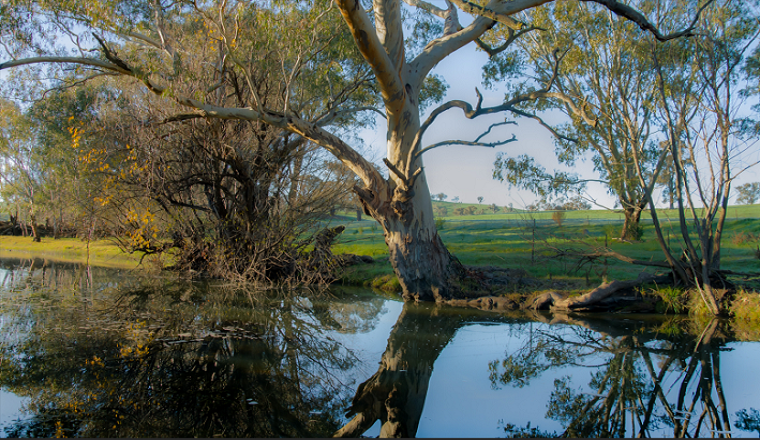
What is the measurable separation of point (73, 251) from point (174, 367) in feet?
65.7

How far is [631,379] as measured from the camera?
4.98m

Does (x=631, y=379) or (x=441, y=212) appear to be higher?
(x=441, y=212)

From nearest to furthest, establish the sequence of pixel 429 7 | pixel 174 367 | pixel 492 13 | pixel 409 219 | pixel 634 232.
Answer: pixel 174 367, pixel 492 13, pixel 409 219, pixel 429 7, pixel 634 232

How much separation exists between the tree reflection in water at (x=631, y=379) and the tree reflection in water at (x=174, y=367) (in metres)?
1.87

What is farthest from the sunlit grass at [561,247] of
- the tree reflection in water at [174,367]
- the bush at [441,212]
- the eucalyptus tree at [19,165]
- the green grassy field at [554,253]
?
the bush at [441,212]

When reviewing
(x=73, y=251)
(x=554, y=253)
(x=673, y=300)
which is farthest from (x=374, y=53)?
(x=73, y=251)

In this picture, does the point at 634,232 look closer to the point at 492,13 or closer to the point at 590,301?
the point at 590,301

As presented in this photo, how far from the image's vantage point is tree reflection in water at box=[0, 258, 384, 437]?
3.64 meters

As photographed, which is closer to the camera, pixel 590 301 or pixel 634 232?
pixel 590 301

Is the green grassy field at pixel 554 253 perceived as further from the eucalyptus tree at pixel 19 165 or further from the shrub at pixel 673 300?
the eucalyptus tree at pixel 19 165

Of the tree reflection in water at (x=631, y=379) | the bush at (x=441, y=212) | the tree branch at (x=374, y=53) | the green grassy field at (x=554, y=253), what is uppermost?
the tree branch at (x=374, y=53)

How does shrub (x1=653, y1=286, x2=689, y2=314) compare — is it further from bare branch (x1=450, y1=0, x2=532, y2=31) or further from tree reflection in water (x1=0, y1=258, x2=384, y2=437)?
bare branch (x1=450, y1=0, x2=532, y2=31)

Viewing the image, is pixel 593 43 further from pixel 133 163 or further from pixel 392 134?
pixel 133 163

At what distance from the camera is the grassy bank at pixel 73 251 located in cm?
1661
